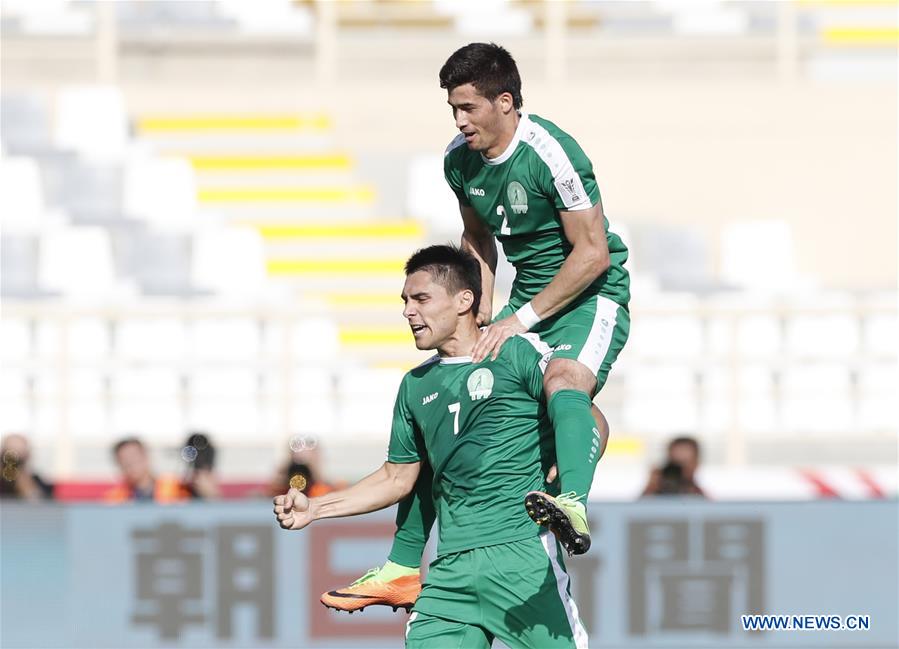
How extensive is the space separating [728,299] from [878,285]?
225cm

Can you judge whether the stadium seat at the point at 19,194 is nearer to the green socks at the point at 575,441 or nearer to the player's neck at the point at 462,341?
the player's neck at the point at 462,341

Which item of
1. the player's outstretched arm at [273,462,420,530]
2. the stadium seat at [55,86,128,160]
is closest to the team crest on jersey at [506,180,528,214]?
the player's outstretched arm at [273,462,420,530]

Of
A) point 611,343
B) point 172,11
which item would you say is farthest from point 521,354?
point 172,11

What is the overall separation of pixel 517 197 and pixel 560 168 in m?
0.20

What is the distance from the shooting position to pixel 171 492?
35.8 feet

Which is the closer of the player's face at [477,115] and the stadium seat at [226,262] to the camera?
the player's face at [477,115]

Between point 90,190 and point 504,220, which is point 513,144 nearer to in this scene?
point 504,220

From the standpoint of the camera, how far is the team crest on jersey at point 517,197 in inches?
226

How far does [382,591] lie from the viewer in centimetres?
581

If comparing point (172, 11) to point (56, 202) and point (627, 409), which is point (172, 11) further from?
point (627, 409)

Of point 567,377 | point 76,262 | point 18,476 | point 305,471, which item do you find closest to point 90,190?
point 76,262

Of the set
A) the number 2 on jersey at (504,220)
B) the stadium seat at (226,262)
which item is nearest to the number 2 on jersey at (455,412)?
the number 2 on jersey at (504,220)

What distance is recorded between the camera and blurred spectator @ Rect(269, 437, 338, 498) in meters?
9.91

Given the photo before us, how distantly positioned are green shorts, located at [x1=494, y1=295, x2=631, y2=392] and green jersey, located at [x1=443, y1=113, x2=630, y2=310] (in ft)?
0.17
